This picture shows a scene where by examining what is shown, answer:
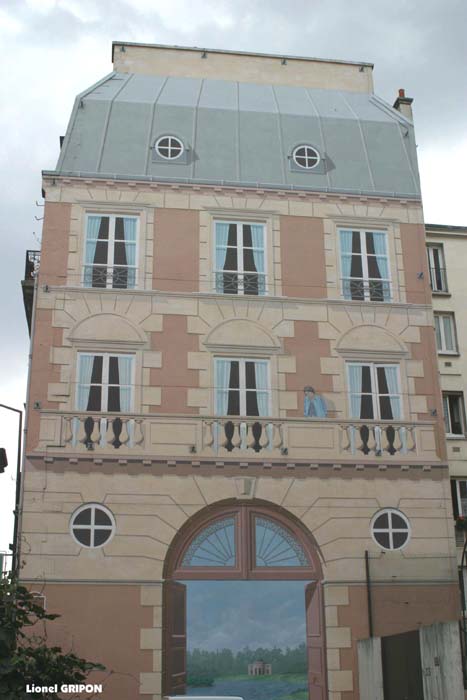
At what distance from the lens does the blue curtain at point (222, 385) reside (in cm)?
2325

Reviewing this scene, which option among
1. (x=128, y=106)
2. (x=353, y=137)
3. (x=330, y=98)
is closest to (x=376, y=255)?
(x=353, y=137)

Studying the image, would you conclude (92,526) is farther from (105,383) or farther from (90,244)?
(90,244)

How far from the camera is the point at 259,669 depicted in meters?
21.5

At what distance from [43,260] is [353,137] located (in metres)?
10.1

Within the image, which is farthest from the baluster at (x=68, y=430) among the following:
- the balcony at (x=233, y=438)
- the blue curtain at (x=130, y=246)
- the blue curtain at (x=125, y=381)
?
the blue curtain at (x=130, y=246)

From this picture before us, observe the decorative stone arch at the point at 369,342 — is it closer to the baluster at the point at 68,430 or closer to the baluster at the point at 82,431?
the baluster at the point at 82,431

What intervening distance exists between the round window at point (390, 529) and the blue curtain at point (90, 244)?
9.76m

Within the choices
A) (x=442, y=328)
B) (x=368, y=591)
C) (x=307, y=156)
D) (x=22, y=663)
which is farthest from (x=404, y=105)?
(x=22, y=663)

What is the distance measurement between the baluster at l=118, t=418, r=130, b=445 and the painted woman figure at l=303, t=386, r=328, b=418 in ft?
15.2

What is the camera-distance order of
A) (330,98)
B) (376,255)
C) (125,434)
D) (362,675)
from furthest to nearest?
(330,98) < (376,255) < (125,434) < (362,675)

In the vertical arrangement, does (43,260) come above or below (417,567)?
above

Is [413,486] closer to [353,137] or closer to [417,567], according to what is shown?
[417,567]

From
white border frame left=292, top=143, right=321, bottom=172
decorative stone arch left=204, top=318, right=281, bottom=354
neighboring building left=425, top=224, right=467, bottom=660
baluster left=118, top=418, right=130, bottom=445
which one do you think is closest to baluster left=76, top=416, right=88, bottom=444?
baluster left=118, top=418, right=130, bottom=445

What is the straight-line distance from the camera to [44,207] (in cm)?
2461
